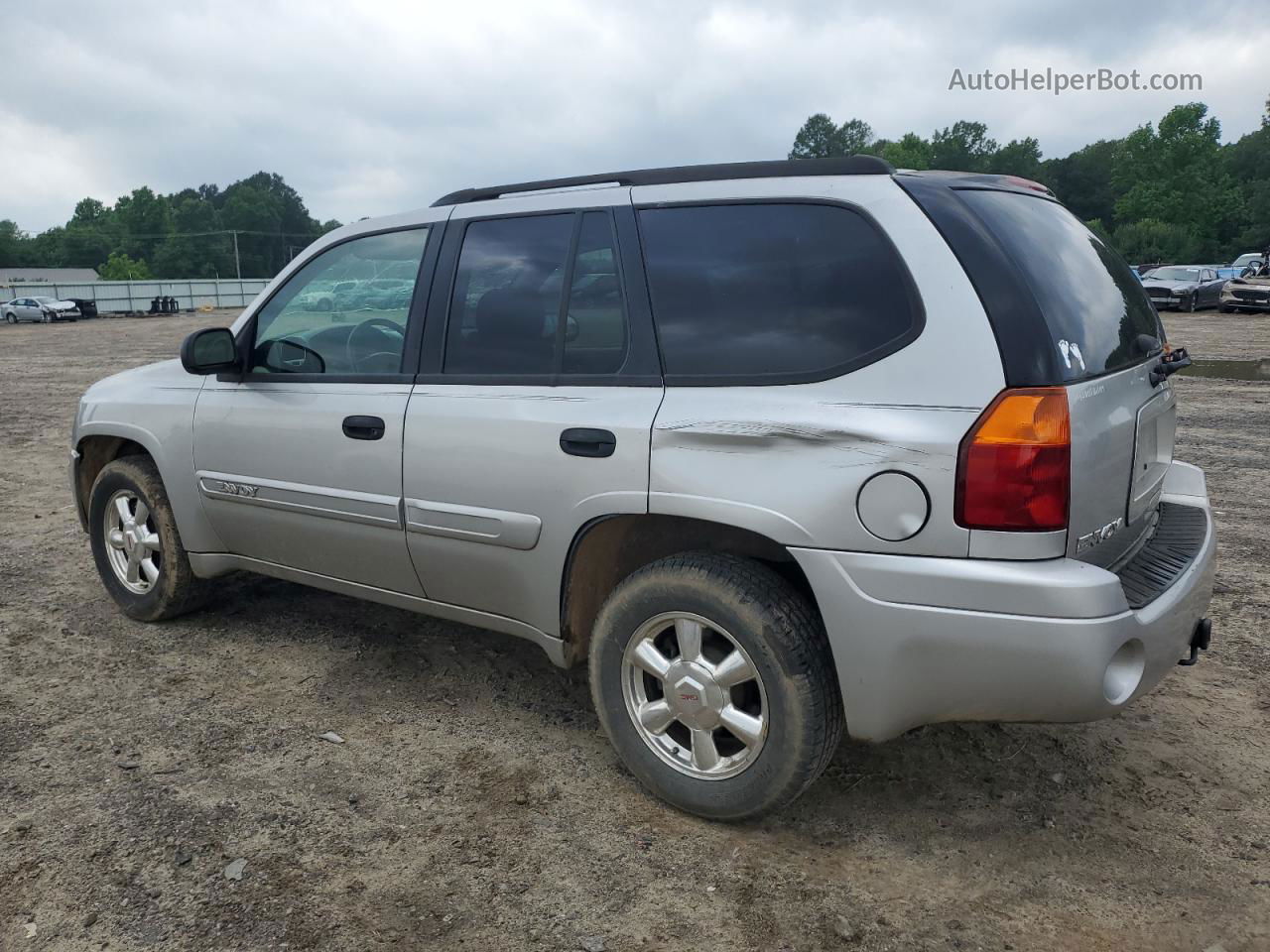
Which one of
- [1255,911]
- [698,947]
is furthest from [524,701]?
[1255,911]

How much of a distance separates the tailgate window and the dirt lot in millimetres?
1378

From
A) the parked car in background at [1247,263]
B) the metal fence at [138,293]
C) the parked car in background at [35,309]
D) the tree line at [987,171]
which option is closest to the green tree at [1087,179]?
the tree line at [987,171]

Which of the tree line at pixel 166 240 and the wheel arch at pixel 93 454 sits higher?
the tree line at pixel 166 240

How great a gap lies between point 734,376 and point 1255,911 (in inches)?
76.0

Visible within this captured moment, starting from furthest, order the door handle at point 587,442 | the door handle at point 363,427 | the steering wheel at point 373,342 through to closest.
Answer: the steering wheel at point 373,342 → the door handle at point 363,427 → the door handle at point 587,442

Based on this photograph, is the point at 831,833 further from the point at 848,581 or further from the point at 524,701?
the point at 524,701

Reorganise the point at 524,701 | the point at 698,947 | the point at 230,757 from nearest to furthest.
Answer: the point at 698,947 < the point at 230,757 < the point at 524,701

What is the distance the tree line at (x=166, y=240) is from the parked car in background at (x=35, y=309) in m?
62.7

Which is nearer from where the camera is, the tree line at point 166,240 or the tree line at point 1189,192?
the tree line at point 1189,192

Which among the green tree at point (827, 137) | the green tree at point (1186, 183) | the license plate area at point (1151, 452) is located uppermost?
the green tree at point (827, 137)

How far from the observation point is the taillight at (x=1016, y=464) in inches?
96.8

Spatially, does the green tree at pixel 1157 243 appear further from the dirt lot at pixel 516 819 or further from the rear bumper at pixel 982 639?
the rear bumper at pixel 982 639

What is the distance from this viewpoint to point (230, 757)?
3.49 meters

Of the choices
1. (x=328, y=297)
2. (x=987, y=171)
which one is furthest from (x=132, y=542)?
(x=987, y=171)
